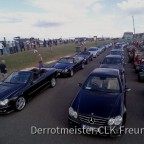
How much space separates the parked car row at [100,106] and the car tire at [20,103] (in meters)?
2.64

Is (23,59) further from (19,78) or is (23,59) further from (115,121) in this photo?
(115,121)

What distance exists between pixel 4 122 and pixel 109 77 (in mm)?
4265

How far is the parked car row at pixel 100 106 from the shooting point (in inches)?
195

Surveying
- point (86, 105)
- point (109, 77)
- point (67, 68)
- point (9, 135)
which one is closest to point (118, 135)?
point (86, 105)

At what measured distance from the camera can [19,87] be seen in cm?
762

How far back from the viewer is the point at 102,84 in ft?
21.4

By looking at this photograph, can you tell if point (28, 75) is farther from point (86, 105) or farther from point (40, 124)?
point (86, 105)

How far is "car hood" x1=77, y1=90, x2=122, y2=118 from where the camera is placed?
516cm

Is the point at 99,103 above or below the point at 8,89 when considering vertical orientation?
below

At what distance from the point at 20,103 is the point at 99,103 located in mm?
3557

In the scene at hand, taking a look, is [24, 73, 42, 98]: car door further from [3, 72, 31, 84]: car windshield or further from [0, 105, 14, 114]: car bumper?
[0, 105, 14, 114]: car bumper

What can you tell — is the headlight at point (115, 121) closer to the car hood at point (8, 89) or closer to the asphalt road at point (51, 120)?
the asphalt road at point (51, 120)

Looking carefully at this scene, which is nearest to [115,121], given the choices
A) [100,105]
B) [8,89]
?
[100,105]

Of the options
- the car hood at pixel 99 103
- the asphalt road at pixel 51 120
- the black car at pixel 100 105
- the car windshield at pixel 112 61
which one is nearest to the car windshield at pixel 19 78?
the asphalt road at pixel 51 120
